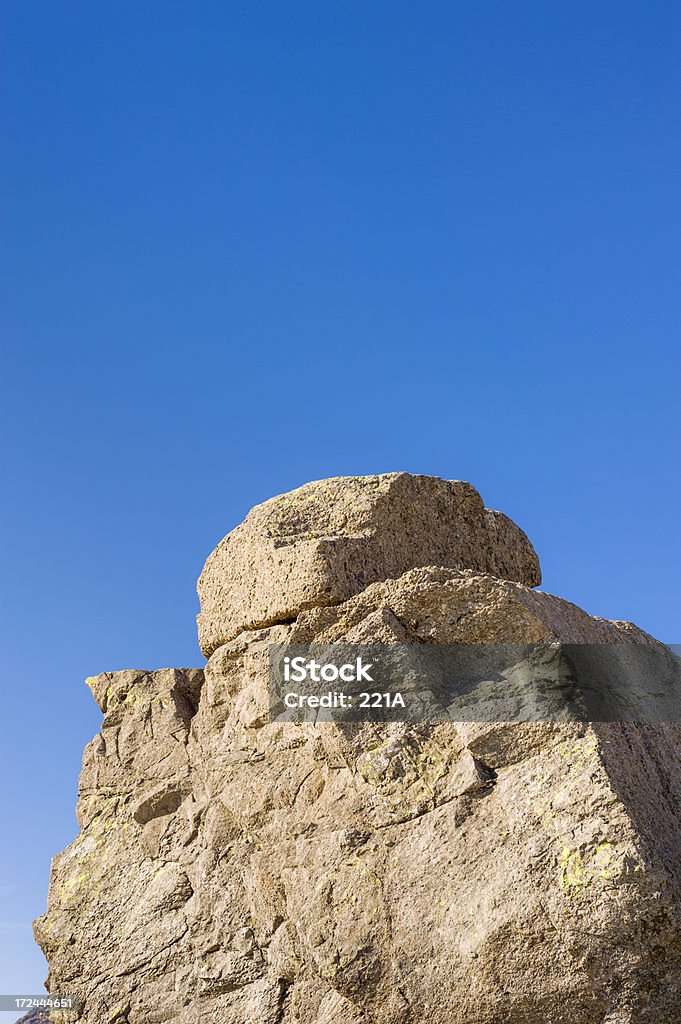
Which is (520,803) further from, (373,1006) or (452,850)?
(373,1006)

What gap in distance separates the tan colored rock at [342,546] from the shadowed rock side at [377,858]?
7.2 inches

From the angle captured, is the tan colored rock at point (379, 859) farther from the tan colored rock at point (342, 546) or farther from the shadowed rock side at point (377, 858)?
the tan colored rock at point (342, 546)

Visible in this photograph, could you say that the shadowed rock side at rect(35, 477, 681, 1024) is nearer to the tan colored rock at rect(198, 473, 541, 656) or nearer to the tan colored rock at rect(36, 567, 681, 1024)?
the tan colored rock at rect(36, 567, 681, 1024)

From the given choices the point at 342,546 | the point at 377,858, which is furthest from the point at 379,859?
the point at 342,546

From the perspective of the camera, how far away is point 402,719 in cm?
598

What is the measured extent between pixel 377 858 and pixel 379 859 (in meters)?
0.02

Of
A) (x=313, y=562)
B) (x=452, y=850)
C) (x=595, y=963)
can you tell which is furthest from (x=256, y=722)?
(x=595, y=963)

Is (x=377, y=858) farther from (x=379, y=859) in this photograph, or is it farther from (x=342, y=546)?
(x=342, y=546)

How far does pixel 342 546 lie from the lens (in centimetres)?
679

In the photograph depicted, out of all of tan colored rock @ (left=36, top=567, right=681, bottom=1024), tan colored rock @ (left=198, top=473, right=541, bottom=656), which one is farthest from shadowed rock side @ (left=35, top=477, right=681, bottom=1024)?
tan colored rock @ (left=198, top=473, right=541, bottom=656)

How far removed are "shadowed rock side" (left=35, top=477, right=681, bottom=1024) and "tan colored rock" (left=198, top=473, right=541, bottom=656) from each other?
18 cm

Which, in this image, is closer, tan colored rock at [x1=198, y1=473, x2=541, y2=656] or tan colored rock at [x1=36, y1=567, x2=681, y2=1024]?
tan colored rock at [x1=36, y1=567, x2=681, y2=1024]

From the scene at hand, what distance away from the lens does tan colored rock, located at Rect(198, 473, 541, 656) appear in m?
6.77

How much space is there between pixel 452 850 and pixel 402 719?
779 mm
